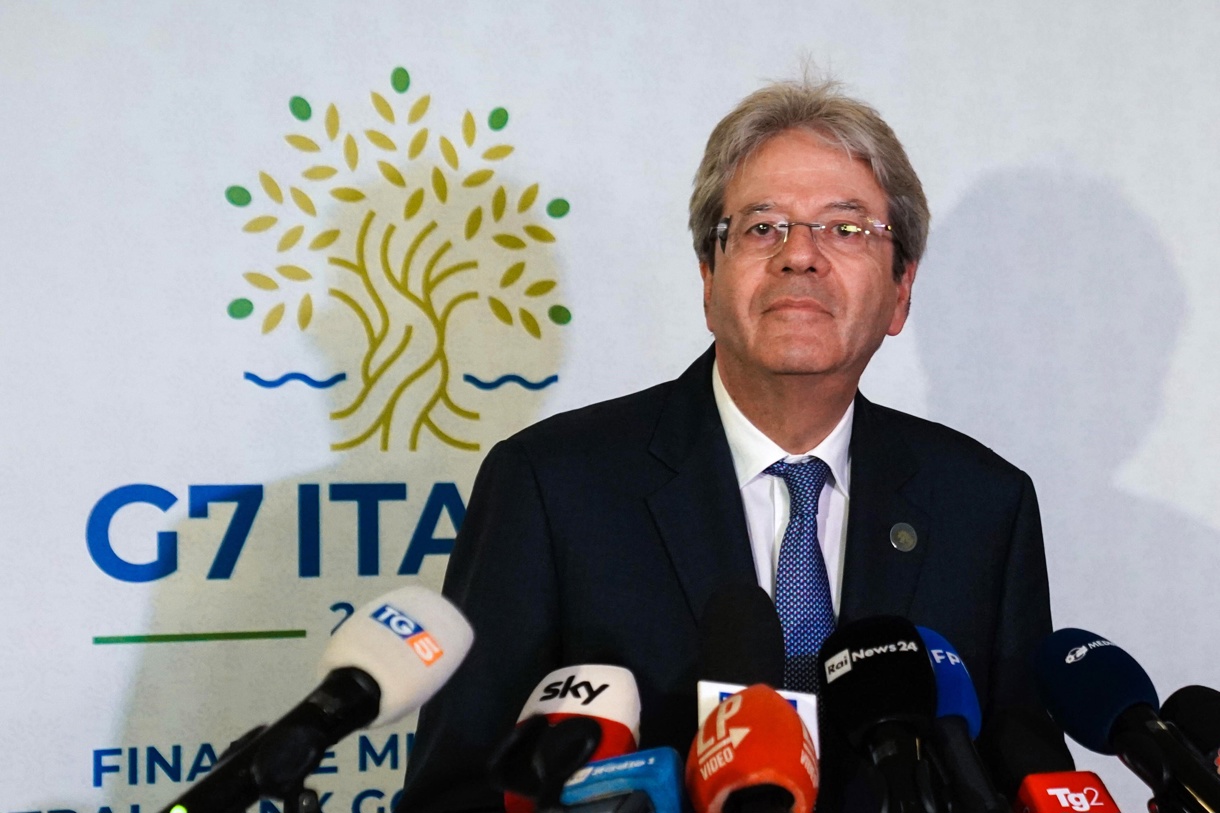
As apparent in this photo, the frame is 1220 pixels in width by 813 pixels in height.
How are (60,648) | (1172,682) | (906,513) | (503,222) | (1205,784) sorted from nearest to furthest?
(1205,784), (906,513), (60,648), (503,222), (1172,682)

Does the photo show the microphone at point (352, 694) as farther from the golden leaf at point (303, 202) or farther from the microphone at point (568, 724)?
the golden leaf at point (303, 202)

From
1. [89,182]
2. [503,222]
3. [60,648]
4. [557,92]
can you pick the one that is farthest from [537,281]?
[60,648]

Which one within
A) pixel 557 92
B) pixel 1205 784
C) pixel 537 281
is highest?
pixel 557 92

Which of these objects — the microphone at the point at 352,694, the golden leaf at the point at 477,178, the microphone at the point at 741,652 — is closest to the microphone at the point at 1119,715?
the microphone at the point at 741,652

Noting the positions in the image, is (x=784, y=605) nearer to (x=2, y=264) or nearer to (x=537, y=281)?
(x=537, y=281)

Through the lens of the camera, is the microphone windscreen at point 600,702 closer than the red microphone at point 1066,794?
No

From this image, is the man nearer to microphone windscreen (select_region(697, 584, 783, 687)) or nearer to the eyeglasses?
the eyeglasses

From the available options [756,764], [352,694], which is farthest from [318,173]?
[756,764]

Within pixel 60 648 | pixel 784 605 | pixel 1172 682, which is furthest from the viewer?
pixel 1172 682

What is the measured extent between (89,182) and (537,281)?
988mm

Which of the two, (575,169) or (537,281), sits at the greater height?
(575,169)

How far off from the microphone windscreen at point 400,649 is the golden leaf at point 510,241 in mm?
1621

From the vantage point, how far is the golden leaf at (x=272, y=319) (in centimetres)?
276

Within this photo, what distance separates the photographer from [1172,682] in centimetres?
316
